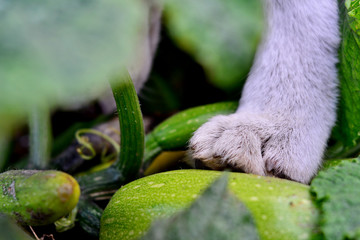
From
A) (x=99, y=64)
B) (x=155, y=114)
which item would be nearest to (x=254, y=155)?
(x=99, y=64)

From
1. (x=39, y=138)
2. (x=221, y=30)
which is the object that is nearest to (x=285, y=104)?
(x=221, y=30)

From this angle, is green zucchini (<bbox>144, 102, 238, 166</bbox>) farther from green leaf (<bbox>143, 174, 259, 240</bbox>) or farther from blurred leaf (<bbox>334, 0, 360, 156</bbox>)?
green leaf (<bbox>143, 174, 259, 240</bbox>)

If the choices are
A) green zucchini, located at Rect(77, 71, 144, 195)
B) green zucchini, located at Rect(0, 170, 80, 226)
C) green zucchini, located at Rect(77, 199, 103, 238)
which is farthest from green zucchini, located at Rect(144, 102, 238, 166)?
green zucchini, located at Rect(0, 170, 80, 226)

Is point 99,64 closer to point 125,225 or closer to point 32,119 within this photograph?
point 125,225

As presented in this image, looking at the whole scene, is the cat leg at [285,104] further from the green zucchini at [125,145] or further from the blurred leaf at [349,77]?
the green zucchini at [125,145]

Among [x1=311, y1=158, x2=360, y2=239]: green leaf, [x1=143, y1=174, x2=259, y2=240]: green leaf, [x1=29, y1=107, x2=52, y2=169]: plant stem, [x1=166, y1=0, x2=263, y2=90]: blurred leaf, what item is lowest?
[x1=29, y1=107, x2=52, y2=169]: plant stem

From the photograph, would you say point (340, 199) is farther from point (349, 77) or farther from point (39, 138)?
point (39, 138)
